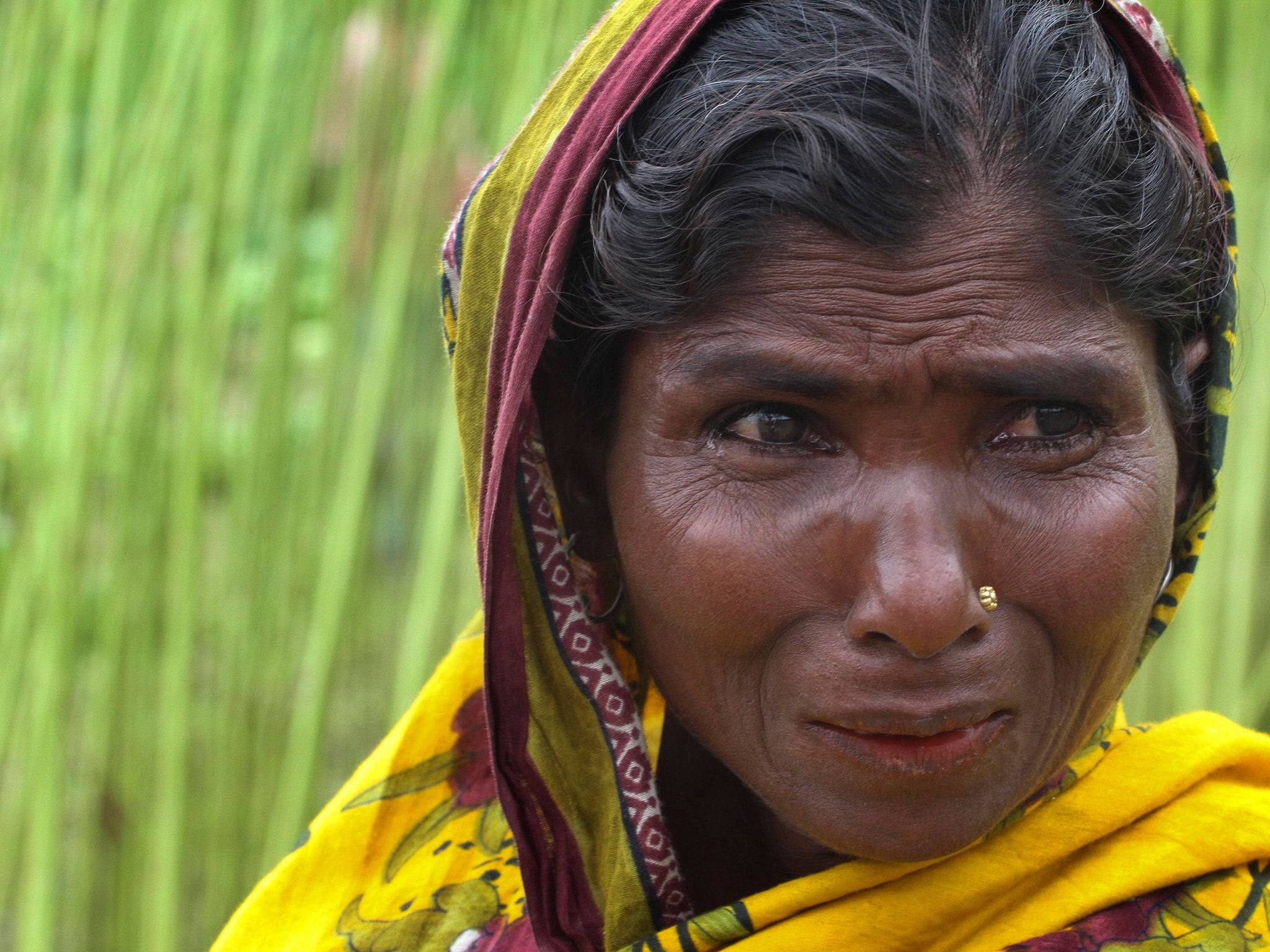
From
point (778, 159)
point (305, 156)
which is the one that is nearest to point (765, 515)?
point (778, 159)

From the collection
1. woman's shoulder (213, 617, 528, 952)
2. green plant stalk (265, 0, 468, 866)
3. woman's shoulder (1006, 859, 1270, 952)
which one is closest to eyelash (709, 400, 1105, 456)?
woman's shoulder (1006, 859, 1270, 952)

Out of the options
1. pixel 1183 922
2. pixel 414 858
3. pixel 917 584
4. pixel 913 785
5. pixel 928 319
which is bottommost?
pixel 414 858

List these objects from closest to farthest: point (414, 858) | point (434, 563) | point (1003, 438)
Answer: point (1003, 438), point (414, 858), point (434, 563)

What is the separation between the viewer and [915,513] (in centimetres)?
111

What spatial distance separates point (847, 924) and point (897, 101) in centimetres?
78

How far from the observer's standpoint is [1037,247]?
3.82 feet

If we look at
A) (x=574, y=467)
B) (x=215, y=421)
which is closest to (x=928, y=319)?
(x=574, y=467)

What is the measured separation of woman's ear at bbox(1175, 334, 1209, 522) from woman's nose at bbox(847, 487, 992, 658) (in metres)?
0.39

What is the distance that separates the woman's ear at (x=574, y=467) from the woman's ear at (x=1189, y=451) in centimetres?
63

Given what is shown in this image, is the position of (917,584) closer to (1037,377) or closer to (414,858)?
(1037,377)

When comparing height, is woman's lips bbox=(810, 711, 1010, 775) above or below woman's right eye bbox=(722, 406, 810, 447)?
below

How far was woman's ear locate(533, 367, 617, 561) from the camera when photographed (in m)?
1.45

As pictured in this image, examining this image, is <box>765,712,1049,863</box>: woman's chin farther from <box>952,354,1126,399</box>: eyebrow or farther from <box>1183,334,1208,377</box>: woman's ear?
<box>1183,334,1208,377</box>: woman's ear

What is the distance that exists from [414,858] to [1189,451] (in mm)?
1094
